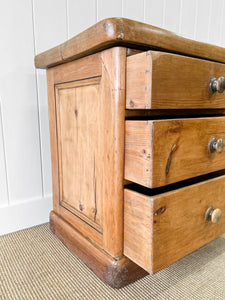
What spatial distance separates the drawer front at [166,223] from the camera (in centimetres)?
49

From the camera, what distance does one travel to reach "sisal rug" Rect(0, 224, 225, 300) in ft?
1.92

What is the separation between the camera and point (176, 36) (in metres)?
0.53

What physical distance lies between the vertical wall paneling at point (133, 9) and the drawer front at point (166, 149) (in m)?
0.76

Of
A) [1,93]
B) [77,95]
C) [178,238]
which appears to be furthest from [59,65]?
[178,238]

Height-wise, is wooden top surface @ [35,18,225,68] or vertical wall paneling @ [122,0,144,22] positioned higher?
vertical wall paneling @ [122,0,144,22]

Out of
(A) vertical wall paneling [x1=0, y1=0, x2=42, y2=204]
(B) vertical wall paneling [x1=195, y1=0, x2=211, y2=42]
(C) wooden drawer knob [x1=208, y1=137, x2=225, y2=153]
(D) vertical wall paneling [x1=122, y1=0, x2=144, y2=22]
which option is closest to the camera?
(C) wooden drawer knob [x1=208, y1=137, x2=225, y2=153]

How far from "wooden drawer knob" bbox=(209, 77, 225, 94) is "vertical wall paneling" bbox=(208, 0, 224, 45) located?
109cm

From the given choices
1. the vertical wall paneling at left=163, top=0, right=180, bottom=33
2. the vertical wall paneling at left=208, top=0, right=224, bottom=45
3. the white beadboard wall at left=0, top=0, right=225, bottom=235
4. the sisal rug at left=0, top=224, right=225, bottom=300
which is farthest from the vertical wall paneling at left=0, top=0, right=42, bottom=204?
the vertical wall paneling at left=208, top=0, right=224, bottom=45

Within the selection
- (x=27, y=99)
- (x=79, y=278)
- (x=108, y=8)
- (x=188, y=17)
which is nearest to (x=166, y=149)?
(x=79, y=278)

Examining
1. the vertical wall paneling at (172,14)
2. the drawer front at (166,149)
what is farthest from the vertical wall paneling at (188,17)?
the drawer front at (166,149)

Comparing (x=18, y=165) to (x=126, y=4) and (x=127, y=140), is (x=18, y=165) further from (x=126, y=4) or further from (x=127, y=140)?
(x=126, y=4)

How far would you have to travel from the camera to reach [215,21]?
57.6 inches

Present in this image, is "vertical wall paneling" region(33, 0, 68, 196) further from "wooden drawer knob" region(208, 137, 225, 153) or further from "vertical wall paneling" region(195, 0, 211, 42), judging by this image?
"vertical wall paneling" region(195, 0, 211, 42)

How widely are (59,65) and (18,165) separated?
16.1 inches
